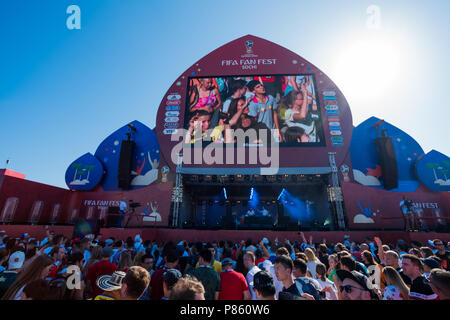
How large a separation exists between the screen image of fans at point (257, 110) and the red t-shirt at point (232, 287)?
15.5 meters

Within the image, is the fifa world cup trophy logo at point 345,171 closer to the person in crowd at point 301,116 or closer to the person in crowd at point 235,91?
the person in crowd at point 301,116

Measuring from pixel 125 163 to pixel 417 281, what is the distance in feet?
65.6

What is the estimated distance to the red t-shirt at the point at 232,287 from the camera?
3.04 metres

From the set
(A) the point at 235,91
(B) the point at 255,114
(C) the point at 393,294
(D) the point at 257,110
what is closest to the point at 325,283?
(C) the point at 393,294

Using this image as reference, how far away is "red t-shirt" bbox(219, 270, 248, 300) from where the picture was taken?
3041 millimetres

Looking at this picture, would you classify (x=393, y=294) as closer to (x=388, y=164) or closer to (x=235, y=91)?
(x=388, y=164)

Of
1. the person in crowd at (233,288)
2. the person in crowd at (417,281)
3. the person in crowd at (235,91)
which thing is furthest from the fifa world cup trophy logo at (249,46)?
the person in crowd at (233,288)

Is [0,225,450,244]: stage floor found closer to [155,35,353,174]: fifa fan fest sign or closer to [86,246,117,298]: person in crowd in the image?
[155,35,353,174]: fifa fan fest sign

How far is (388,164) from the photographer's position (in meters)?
17.5

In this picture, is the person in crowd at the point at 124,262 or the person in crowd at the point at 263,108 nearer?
the person in crowd at the point at 124,262

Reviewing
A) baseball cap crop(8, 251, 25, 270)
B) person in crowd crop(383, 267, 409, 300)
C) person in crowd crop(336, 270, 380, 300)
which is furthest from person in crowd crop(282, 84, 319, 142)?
baseball cap crop(8, 251, 25, 270)

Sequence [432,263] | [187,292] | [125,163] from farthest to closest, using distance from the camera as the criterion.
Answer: [125,163], [432,263], [187,292]

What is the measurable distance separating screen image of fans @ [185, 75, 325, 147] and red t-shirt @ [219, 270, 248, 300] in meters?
15.5
